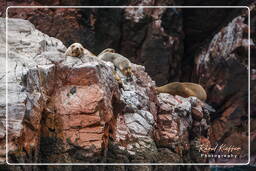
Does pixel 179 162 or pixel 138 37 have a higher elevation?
pixel 138 37

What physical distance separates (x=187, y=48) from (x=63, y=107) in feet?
10.3

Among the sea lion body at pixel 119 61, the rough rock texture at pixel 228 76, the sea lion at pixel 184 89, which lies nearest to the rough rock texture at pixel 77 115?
the sea lion body at pixel 119 61

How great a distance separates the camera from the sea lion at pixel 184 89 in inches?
337

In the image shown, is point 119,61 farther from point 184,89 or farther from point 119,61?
point 184,89

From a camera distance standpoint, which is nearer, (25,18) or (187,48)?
(25,18)

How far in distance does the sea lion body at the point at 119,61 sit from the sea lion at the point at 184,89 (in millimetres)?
982

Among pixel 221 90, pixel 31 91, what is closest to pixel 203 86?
pixel 221 90

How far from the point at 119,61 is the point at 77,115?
1729mm

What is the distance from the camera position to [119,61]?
25.5 ft

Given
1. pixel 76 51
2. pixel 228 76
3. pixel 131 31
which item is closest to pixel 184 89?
pixel 228 76

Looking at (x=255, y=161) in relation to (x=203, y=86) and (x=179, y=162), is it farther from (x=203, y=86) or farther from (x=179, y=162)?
(x=203, y=86)

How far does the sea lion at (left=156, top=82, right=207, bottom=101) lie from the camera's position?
28.1 ft

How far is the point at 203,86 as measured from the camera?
8961 mm

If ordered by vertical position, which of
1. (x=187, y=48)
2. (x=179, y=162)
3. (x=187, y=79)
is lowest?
(x=179, y=162)
